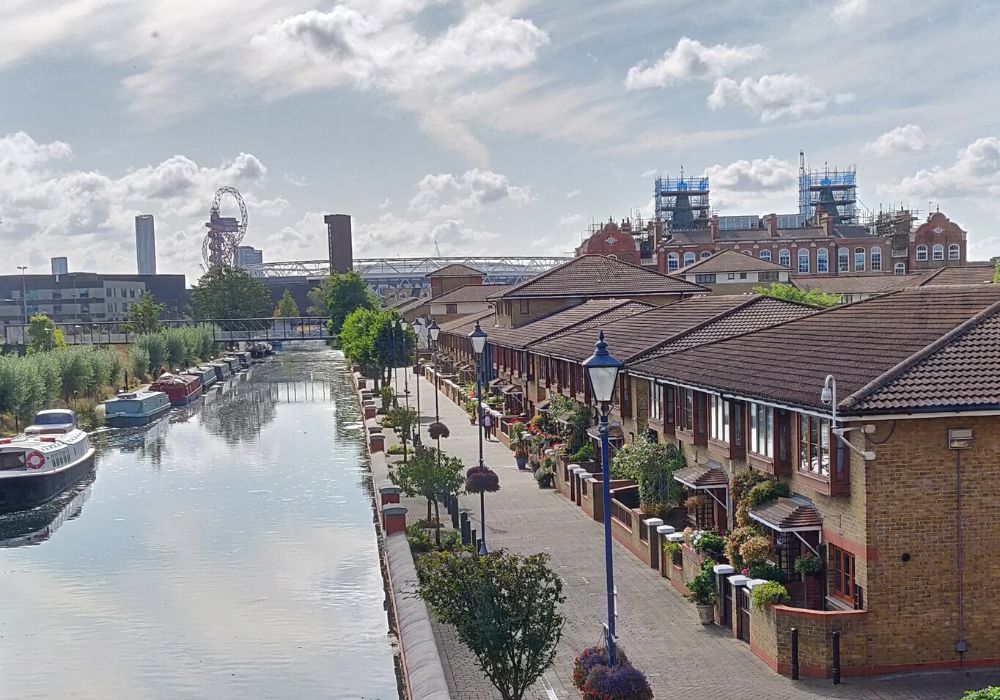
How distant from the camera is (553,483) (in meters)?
36.5

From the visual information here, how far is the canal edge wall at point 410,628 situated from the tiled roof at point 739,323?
347 inches

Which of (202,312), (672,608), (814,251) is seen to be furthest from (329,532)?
(202,312)

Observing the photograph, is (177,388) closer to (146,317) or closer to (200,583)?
(146,317)

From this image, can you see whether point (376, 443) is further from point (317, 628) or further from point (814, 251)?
point (814, 251)

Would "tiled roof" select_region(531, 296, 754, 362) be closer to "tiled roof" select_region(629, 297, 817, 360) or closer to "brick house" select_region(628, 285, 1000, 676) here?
"tiled roof" select_region(629, 297, 817, 360)

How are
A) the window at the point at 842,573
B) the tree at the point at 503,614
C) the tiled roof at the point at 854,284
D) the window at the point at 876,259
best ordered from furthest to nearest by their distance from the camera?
the window at the point at 876,259
the tiled roof at the point at 854,284
the window at the point at 842,573
the tree at the point at 503,614

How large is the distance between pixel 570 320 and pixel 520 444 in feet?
36.3

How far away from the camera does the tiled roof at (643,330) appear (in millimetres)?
34875

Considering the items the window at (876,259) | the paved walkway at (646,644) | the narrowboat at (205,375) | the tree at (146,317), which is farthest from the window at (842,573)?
the tree at (146,317)

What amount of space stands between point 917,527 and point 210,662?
14.4 metres

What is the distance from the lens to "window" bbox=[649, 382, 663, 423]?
29.4m

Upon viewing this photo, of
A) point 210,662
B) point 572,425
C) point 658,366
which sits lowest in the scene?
point 210,662

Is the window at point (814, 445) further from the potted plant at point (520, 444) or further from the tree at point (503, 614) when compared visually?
the potted plant at point (520, 444)

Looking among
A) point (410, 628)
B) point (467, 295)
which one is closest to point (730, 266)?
point (467, 295)
